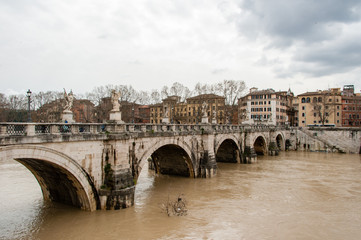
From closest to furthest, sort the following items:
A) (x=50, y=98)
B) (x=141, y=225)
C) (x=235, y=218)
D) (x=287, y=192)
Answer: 1. (x=141, y=225)
2. (x=235, y=218)
3. (x=287, y=192)
4. (x=50, y=98)

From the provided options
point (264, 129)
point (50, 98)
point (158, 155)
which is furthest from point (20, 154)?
point (50, 98)

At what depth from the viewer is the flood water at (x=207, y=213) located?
10.4m

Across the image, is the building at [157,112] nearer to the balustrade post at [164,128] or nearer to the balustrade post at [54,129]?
→ the balustrade post at [164,128]

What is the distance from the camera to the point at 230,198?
15.0 m

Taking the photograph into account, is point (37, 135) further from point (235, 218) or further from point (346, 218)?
point (346, 218)

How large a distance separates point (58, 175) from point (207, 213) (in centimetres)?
679

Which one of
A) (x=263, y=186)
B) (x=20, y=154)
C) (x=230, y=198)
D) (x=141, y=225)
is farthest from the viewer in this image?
(x=263, y=186)

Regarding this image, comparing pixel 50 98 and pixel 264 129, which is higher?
pixel 50 98

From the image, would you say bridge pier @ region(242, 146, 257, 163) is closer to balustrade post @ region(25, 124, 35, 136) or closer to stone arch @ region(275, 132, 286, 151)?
stone arch @ region(275, 132, 286, 151)

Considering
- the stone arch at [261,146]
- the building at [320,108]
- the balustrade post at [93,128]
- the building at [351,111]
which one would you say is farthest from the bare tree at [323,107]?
the balustrade post at [93,128]

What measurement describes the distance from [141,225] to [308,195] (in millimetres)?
10076

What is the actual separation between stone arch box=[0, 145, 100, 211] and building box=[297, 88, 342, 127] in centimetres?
4792

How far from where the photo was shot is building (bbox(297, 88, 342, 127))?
51.0 meters

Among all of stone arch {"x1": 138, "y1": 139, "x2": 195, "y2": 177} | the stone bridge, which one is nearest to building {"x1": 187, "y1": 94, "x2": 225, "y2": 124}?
stone arch {"x1": 138, "y1": 139, "x2": 195, "y2": 177}
